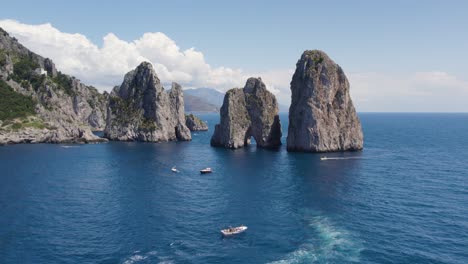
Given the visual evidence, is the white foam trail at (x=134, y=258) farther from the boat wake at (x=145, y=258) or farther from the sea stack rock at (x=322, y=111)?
the sea stack rock at (x=322, y=111)

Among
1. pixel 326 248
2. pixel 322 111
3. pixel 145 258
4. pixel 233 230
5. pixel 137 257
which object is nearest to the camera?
pixel 145 258

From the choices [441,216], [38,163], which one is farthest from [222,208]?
[38,163]

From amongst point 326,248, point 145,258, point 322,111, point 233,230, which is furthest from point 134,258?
point 322,111

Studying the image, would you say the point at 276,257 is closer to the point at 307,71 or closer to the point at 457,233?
the point at 457,233

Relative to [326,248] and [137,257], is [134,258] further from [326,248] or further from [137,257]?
[326,248]

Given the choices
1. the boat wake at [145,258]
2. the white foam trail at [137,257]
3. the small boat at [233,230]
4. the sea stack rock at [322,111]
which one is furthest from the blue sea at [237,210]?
the sea stack rock at [322,111]

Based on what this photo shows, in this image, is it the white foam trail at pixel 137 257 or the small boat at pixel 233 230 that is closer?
the white foam trail at pixel 137 257
